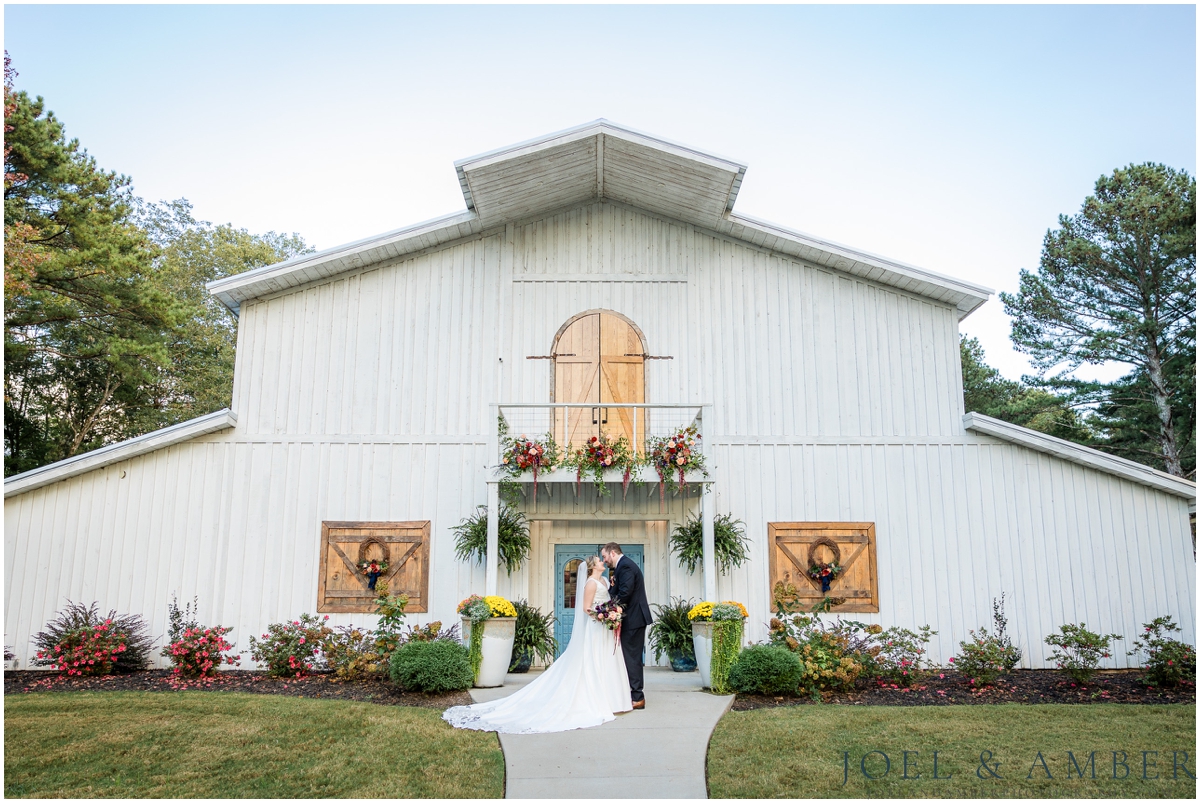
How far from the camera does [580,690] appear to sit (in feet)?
29.7

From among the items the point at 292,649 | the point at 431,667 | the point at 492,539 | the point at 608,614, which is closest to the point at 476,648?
the point at 431,667

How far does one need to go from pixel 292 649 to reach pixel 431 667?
3026mm

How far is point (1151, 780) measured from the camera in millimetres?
6863

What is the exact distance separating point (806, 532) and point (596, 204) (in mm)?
6557

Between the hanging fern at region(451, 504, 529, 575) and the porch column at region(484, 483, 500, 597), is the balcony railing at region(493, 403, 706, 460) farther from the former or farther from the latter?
the porch column at region(484, 483, 500, 597)

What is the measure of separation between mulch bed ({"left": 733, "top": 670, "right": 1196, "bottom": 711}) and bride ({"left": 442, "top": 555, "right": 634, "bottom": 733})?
157 centimetres

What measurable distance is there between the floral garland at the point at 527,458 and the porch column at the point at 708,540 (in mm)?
2208

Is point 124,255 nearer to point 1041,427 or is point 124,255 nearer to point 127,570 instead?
point 127,570

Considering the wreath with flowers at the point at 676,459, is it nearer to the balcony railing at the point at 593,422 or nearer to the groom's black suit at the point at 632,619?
the balcony railing at the point at 593,422

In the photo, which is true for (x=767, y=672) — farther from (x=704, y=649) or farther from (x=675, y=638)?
(x=675, y=638)

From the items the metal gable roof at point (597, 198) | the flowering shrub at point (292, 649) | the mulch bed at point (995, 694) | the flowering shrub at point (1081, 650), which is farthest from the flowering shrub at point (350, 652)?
the flowering shrub at point (1081, 650)

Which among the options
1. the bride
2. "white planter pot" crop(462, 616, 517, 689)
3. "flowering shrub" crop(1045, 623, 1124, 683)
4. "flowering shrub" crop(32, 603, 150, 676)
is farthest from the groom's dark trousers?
"flowering shrub" crop(32, 603, 150, 676)

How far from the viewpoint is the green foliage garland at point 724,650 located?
10789mm

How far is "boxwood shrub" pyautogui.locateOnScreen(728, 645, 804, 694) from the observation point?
1038 cm
